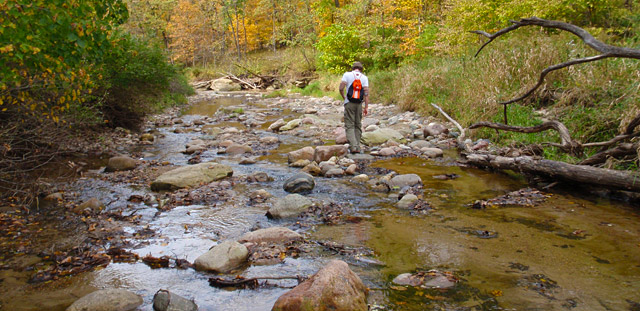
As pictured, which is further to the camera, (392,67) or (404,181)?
(392,67)

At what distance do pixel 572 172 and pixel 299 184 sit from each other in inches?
155

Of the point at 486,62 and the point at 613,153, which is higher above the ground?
the point at 486,62

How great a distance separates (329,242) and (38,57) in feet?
11.1

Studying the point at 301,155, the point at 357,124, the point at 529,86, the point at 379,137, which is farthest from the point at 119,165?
the point at 529,86

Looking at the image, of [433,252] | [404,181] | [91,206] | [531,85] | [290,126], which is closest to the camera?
[433,252]

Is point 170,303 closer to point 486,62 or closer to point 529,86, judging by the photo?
point 529,86

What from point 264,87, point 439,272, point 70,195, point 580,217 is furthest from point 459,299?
point 264,87

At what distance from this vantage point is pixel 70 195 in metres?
6.17

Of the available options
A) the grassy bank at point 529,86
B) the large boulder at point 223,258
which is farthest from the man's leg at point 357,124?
the large boulder at point 223,258

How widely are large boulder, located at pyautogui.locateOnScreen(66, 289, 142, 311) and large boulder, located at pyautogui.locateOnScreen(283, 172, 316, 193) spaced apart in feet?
11.2

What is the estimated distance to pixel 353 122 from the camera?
31.2 ft

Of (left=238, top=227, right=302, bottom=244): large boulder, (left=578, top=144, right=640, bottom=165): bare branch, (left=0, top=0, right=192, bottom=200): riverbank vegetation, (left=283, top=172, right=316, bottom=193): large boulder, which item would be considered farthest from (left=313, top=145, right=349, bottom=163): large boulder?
(left=578, top=144, right=640, bottom=165): bare branch

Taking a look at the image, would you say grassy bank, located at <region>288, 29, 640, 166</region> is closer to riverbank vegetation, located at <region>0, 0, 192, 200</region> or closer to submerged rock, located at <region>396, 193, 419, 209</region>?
submerged rock, located at <region>396, 193, 419, 209</region>

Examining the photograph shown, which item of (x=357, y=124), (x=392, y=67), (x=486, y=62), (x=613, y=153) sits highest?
(x=486, y=62)
